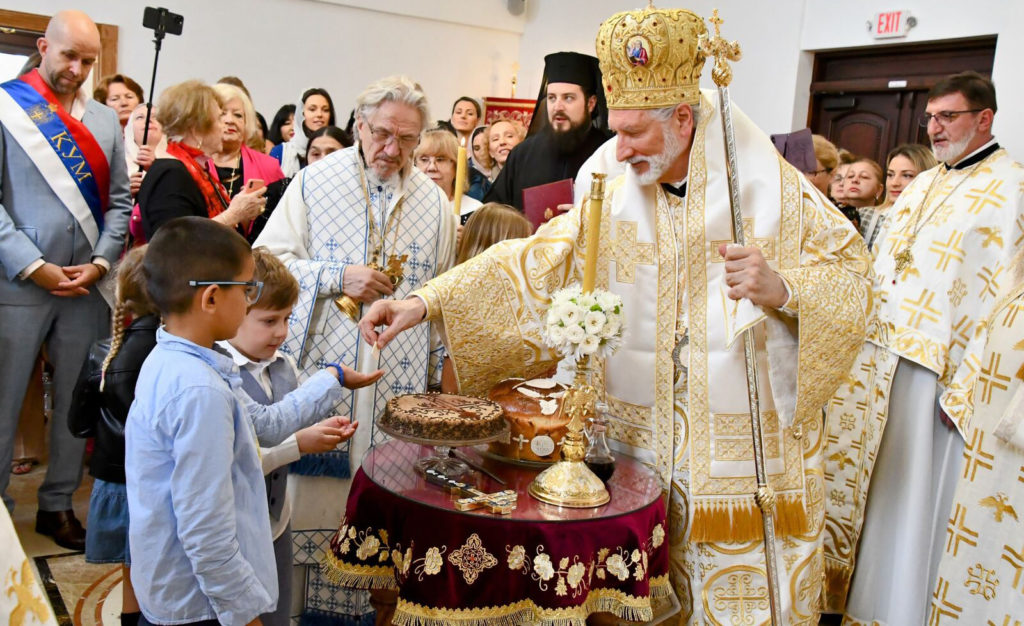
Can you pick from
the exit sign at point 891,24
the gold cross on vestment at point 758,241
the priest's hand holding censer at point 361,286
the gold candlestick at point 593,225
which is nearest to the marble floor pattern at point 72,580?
the priest's hand holding censer at point 361,286

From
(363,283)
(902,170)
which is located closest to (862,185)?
(902,170)

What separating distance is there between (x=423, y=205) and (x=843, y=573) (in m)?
2.35

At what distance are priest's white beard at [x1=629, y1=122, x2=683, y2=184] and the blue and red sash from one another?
2.59 metres

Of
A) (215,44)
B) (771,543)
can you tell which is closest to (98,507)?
(771,543)

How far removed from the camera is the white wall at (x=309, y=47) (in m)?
9.25

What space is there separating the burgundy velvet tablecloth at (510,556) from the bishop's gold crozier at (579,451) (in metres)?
0.03

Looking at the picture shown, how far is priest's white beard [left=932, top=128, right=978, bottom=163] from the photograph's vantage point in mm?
3941

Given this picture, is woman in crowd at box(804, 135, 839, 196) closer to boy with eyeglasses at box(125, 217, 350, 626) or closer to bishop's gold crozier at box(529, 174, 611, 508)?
bishop's gold crozier at box(529, 174, 611, 508)

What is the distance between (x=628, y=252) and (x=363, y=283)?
2.80 ft

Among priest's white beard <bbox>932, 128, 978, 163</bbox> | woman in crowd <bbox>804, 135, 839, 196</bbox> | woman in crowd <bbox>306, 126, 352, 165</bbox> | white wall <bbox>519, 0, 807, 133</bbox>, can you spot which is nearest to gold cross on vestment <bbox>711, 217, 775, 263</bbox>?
priest's white beard <bbox>932, 128, 978, 163</bbox>

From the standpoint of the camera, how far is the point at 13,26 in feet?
27.6

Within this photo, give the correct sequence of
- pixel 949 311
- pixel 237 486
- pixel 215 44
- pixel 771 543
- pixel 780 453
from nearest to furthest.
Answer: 1. pixel 237 486
2. pixel 771 543
3. pixel 780 453
4. pixel 949 311
5. pixel 215 44

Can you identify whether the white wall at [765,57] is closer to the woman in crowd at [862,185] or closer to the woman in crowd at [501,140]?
the woman in crowd at [862,185]

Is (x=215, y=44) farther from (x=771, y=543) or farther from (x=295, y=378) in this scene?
(x=771, y=543)
